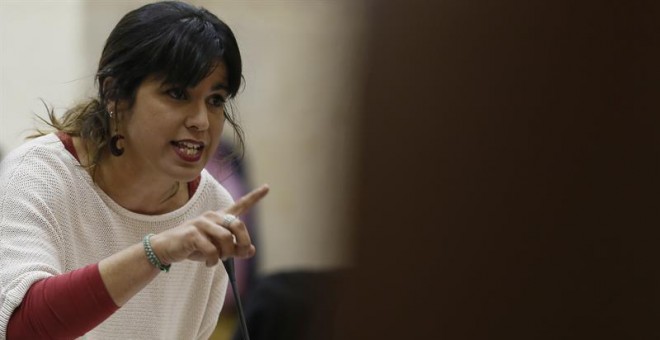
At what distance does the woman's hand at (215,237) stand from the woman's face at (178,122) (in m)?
0.21

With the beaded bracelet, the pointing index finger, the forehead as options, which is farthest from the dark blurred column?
the forehead

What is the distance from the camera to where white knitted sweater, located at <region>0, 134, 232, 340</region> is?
0.90m

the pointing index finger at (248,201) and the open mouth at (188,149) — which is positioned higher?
the pointing index finger at (248,201)

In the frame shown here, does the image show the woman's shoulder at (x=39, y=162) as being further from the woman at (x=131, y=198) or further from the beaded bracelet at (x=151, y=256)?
the beaded bracelet at (x=151, y=256)

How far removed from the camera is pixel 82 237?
1.02m

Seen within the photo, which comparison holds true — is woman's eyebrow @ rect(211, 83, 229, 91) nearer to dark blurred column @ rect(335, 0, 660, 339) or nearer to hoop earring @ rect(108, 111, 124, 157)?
hoop earring @ rect(108, 111, 124, 157)

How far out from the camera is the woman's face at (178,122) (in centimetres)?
91

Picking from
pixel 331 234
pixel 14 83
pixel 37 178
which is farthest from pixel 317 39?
pixel 14 83

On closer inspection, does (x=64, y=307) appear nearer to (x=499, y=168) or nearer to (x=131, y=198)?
(x=131, y=198)

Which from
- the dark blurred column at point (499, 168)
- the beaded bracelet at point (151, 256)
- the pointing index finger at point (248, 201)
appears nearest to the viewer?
the dark blurred column at point (499, 168)

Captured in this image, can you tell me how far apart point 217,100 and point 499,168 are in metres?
0.75

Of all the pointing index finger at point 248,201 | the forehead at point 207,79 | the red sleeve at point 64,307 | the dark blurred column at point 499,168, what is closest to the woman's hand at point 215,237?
the pointing index finger at point 248,201

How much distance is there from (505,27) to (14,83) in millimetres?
2366

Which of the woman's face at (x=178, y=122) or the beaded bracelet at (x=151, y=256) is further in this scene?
the woman's face at (x=178, y=122)
